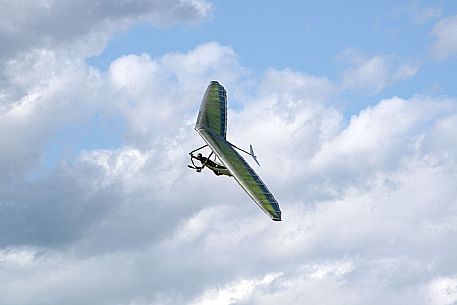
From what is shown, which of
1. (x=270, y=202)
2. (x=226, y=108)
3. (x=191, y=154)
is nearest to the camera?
(x=270, y=202)

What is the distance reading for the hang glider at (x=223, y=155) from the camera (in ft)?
393

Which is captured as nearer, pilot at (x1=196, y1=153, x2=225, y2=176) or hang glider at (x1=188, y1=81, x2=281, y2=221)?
hang glider at (x1=188, y1=81, x2=281, y2=221)

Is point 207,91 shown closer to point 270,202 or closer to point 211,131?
point 211,131

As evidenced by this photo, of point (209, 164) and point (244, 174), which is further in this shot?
point (209, 164)

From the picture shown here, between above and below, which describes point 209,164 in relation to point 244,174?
→ above

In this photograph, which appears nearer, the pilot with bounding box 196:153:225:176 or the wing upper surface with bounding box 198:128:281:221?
the wing upper surface with bounding box 198:128:281:221

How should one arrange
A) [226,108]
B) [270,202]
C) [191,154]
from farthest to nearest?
[226,108], [191,154], [270,202]

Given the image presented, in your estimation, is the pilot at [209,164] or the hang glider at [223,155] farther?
the pilot at [209,164]

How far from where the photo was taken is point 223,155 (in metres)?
132

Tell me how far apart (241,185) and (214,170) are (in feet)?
39.2

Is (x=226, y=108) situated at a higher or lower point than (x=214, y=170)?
higher

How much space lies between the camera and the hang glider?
4719 inches

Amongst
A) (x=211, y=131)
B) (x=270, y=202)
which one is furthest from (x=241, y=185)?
(x=211, y=131)

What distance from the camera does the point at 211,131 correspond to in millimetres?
142625
